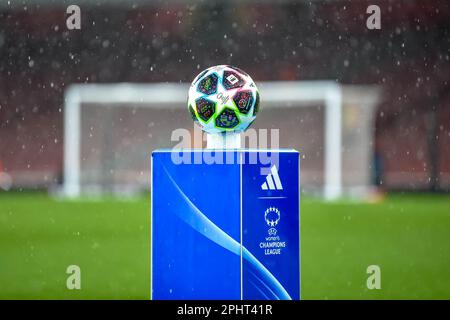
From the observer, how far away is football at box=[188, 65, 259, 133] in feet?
14.2

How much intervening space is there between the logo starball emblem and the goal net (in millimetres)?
13694

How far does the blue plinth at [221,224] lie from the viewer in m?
3.99

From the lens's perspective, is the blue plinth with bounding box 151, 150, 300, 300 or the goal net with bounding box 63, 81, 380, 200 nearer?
the blue plinth with bounding box 151, 150, 300, 300

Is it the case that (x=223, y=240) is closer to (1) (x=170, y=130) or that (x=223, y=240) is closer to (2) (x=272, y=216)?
(2) (x=272, y=216)

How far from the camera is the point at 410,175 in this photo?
26.2 metres

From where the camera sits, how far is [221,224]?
3.98 m

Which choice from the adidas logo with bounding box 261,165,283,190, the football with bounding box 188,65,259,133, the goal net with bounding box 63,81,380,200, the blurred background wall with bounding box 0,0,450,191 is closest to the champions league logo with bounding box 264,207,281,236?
the adidas logo with bounding box 261,165,283,190

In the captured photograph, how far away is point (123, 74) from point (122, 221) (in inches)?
592

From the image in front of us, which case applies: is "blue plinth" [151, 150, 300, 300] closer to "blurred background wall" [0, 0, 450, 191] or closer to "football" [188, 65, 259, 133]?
"football" [188, 65, 259, 133]

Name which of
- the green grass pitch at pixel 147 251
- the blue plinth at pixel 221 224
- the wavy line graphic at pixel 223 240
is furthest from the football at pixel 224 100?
the green grass pitch at pixel 147 251

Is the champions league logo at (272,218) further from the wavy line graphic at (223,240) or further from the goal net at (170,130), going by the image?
the goal net at (170,130)

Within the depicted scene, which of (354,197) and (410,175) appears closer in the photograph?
(354,197)

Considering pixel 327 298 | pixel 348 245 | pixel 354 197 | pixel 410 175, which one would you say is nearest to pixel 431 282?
pixel 327 298

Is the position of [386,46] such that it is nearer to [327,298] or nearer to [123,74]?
[123,74]
